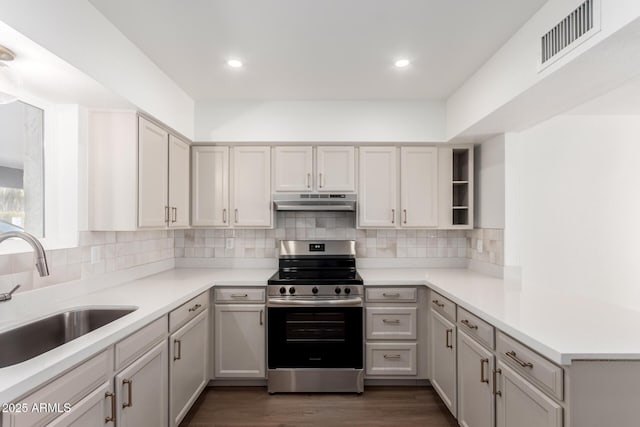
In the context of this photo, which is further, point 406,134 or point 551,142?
point 406,134

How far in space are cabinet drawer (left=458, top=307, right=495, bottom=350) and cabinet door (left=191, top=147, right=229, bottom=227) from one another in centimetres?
216

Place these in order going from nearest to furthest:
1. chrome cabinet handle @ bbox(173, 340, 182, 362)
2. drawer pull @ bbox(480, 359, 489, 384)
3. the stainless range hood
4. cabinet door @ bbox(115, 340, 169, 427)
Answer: cabinet door @ bbox(115, 340, 169, 427), drawer pull @ bbox(480, 359, 489, 384), chrome cabinet handle @ bbox(173, 340, 182, 362), the stainless range hood

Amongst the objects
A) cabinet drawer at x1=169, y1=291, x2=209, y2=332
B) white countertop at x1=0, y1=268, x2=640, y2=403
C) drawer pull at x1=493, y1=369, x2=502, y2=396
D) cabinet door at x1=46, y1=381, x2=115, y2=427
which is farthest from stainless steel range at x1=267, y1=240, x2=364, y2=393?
cabinet door at x1=46, y1=381, x2=115, y2=427

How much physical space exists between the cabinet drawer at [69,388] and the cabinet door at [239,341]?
1.33m

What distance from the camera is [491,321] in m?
1.77

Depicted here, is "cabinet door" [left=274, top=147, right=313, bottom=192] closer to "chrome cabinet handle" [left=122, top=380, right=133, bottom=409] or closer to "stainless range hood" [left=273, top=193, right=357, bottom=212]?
"stainless range hood" [left=273, top=193, right=357, bottom=212]

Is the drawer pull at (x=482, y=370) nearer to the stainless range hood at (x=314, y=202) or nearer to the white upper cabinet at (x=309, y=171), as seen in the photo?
the stainless range hood at (x=314, y=202)

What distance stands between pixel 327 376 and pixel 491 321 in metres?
1.48

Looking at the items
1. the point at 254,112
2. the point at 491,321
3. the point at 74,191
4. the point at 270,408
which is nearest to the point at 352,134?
the point at 254,112

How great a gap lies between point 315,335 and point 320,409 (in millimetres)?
528

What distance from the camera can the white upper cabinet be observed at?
10.4 feet

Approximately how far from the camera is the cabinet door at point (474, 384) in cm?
184

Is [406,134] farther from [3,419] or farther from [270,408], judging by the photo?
[3,419]

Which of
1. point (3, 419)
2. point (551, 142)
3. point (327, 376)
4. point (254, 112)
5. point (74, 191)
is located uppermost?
point (254, 112)
